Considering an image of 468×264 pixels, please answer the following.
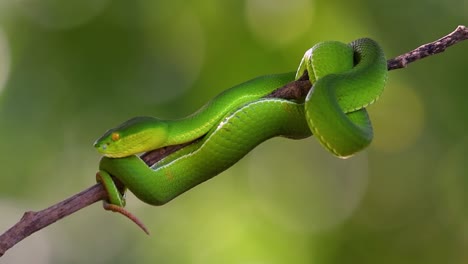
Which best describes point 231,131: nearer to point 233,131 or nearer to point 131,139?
point 233,131

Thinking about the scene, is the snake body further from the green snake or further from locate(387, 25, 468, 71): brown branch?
locate(387, 25, 468, 71): brown branch

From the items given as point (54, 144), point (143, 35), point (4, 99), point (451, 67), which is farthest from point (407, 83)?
point (4, 99)

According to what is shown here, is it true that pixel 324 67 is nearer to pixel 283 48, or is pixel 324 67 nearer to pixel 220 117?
pixel 220 117

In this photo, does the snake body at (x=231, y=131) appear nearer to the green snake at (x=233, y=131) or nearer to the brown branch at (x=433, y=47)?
the green snake at (x=233, y=131)

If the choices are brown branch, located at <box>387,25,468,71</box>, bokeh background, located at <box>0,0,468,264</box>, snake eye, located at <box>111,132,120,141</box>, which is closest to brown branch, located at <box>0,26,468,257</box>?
brown branch, located at <box>387,25,468,71</box>

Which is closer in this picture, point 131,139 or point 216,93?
point 131,139

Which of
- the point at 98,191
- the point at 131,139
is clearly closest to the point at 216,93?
the point at 131,139

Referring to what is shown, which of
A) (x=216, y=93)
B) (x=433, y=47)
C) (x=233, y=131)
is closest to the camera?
(x=433, y=47)
